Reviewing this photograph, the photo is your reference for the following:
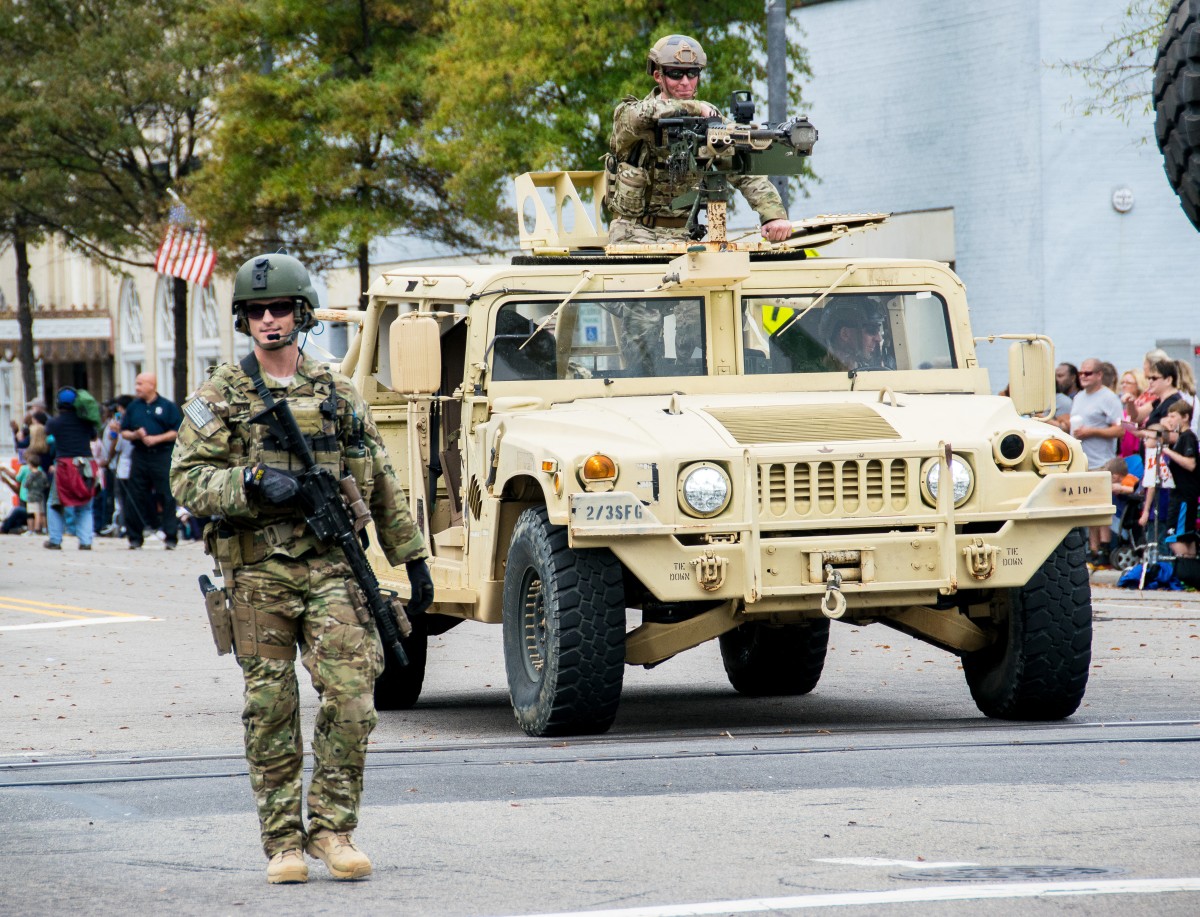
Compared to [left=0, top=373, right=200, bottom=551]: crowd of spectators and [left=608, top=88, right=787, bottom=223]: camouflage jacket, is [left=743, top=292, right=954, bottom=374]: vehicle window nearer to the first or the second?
[left=608, top=88, right=787, bottom=223]: camouflage jacket

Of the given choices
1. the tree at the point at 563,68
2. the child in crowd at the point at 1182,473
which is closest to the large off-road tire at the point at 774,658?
the child in crowd at the point at 1182,473

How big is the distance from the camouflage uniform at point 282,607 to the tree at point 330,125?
72.7 ft

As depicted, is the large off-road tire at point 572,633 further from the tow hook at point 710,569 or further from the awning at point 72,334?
the awning at point 72,334

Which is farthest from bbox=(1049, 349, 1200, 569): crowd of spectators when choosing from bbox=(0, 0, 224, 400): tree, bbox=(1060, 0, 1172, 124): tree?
bbox=(0, 0, 224, 400): tree

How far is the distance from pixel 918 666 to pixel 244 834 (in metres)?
6.56

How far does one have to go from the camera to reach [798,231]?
11.1 m

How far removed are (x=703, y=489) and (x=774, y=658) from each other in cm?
270

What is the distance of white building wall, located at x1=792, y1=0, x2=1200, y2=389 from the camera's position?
2548cm

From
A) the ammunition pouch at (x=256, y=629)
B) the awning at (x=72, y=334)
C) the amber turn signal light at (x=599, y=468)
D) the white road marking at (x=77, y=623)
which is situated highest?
the awning at (x=72, y=334)

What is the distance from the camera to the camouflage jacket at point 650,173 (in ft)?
35.2

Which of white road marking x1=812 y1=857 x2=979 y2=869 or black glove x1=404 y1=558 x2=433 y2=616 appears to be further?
black glove x1=404 y1=558 x2=433 y2=616

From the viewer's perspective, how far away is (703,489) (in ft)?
29.2

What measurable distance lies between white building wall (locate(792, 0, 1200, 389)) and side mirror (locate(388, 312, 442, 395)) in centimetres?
1692

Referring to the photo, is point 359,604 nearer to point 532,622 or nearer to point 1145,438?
point 532,622
